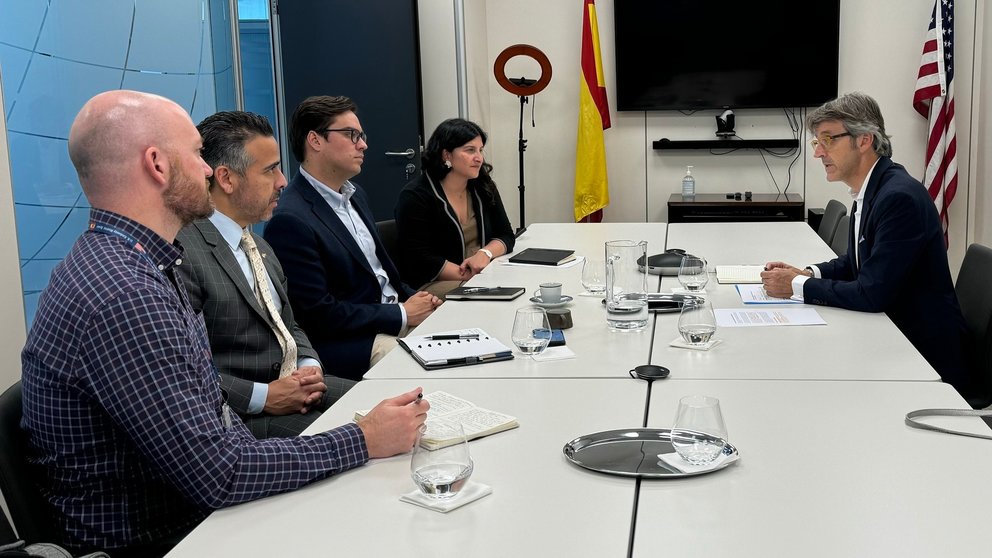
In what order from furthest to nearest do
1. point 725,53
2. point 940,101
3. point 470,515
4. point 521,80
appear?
point 725,53 → point 521,80 → point 940,101 → point 470,515

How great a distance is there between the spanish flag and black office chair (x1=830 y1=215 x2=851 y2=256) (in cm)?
226

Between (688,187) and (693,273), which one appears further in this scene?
(688,187)

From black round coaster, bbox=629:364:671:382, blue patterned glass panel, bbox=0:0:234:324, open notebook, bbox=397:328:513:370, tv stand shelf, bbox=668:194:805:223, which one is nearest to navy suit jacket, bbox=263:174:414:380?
open notebook, bbox=397:328:513:370

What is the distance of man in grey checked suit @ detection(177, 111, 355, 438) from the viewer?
2.47m

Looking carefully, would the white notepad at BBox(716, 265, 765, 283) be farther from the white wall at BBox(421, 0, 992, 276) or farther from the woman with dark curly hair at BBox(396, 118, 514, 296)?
the white wall at BBox(421, 0, 992, 276)

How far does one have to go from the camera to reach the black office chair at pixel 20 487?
167cm

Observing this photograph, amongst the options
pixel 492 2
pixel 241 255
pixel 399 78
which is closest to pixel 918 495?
pixel 241 255

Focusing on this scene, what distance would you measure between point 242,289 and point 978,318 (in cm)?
225

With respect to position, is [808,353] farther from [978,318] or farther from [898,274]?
[978,318]

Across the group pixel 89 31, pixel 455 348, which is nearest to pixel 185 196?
pixel 455 348

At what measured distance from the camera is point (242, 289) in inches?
99.2

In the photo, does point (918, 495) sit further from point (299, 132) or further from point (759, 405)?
point (299, 132)

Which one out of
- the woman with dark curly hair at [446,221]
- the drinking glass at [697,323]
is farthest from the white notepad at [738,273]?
the woman with dark curly hair at [446,221]

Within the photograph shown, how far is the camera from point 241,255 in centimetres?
267
